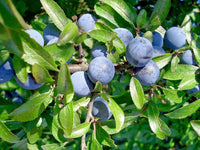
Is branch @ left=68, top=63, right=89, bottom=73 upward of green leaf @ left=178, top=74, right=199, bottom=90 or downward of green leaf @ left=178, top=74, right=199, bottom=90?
upward

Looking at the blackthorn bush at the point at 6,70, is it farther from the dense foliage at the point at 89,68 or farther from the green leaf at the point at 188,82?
the green leaf at the point at 188,82

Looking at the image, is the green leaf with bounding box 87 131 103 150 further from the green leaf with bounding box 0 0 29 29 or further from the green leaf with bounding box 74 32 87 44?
the green leaf with bounding box 0 0 29 29

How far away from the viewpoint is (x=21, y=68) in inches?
25.2

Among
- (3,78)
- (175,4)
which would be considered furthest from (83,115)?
(175,4)

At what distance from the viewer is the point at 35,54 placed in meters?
0.61

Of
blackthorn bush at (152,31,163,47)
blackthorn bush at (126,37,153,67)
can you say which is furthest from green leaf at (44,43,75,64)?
blackthorn bush at (152,31,163,47)

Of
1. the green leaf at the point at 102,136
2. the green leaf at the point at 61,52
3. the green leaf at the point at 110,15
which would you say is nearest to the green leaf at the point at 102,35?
the green leaf at the point at 61,52

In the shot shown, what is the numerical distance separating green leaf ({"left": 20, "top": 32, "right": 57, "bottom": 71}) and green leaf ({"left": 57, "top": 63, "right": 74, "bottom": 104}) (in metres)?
0.07

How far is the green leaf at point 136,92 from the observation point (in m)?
0.75

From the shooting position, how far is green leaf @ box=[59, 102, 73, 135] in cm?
67

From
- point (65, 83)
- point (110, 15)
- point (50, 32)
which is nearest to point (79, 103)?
point (65, 83)

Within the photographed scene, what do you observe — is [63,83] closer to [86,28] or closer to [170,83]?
[86,28]

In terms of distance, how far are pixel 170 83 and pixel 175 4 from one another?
2.14 feet

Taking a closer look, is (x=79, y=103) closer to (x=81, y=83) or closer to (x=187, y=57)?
(x=81, y=83)
